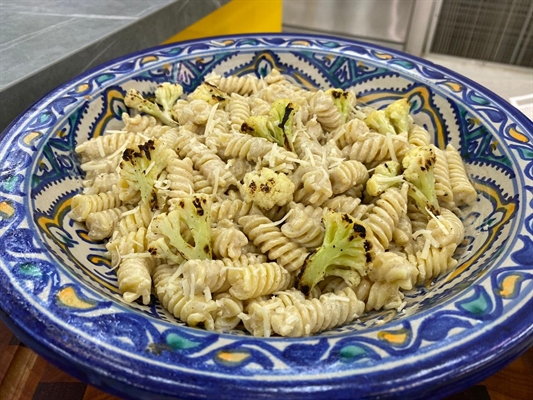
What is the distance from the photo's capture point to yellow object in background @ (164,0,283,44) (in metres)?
2.12

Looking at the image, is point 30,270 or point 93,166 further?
point 93,166

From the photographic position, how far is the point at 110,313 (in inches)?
30.6

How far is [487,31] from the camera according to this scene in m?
3.57

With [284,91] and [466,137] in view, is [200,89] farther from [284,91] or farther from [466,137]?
[466,137]

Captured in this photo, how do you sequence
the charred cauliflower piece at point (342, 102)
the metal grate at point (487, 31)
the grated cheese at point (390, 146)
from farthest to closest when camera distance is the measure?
the metal grate at point (487, 31) < the charred cauliflower piece at point (342, 102) < the grated cheese at point (390, 146)

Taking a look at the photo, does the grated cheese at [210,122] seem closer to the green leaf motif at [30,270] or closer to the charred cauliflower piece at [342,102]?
the charred cauliflower piece at [342,102]

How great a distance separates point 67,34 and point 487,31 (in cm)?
316

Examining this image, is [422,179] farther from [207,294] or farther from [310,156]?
[207,294]

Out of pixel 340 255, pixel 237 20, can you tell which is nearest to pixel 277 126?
pixel 340 255

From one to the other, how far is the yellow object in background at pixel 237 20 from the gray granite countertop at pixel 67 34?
145mm

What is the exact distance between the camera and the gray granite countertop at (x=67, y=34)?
1.35 metres

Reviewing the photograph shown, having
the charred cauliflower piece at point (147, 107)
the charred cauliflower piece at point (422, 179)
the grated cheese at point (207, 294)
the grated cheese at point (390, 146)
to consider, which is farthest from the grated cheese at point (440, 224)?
the charred cauliflower piece at point (147, 107)

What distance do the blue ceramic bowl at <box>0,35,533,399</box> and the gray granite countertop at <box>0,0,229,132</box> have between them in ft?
0.28

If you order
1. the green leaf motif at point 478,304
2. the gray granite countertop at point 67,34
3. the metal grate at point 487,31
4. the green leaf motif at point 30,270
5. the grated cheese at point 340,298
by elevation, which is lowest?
the metal grate at point 487,31
